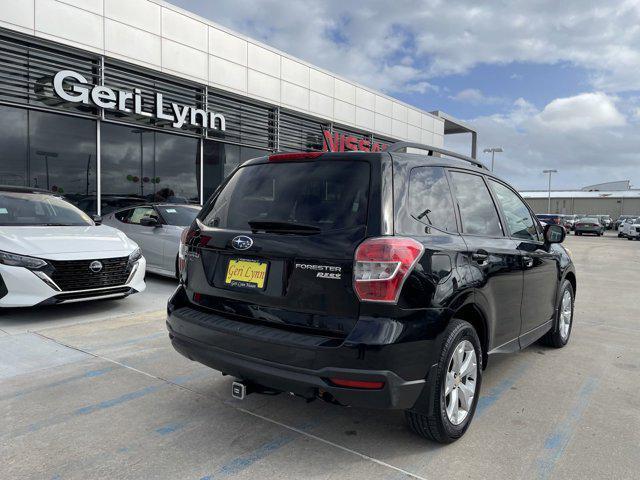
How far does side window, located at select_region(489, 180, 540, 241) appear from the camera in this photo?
161 inches

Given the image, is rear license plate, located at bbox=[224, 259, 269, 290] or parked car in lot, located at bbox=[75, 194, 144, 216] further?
parked car in lot, located at bbox=[75, 194, 144, 216]

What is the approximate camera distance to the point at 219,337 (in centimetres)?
292

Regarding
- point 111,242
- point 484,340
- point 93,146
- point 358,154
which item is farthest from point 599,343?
point 93,146

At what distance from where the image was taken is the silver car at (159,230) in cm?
833

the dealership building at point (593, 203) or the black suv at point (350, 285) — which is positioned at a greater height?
the dealership building at point (593, 203)

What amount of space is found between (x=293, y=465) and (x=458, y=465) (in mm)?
905

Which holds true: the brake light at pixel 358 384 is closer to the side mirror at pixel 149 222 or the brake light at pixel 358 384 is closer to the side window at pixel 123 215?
the side mirror at pixel 149 222

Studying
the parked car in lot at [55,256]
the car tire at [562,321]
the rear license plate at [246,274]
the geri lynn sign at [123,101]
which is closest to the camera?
the rear license plate at [246,274]

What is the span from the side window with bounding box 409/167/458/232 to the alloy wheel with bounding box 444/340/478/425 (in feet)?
2.43

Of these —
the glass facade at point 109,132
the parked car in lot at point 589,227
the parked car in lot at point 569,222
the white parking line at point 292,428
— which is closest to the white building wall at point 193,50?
the glass facade at point 109,132

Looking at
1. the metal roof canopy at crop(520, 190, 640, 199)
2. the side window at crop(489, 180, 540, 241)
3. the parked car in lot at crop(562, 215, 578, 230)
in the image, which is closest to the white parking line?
the side window at crop(489, 180, 540, 241)

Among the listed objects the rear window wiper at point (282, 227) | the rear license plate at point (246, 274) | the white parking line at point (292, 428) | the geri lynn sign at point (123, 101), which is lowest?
the white parking line at point (292, 428)

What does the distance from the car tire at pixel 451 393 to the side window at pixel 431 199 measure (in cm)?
61

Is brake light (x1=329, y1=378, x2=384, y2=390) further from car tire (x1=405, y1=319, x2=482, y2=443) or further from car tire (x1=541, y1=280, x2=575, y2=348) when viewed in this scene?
car tire (x1=541, y1=280, x2=575, y2=348)
